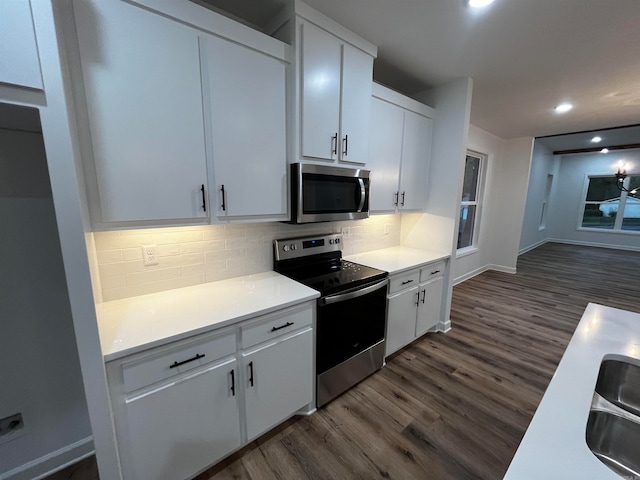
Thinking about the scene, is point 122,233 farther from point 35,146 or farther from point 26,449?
point 26,449

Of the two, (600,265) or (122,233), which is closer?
(122,233)

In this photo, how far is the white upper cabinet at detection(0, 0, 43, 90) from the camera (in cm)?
76

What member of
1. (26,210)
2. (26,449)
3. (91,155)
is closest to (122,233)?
(26,210)

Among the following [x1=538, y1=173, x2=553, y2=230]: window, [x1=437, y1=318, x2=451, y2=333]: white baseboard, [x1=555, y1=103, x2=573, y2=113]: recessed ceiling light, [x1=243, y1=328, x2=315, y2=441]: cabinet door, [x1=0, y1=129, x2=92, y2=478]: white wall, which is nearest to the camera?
[x1=0, y1=129, x2=92, y2=478]: white wall

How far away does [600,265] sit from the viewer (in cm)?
579

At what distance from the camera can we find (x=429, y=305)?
2.71 metres

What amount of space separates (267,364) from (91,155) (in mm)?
1349

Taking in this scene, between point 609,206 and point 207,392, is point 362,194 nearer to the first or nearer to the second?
point 207,392

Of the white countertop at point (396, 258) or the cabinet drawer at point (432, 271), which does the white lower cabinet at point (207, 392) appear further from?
the cabinet drawer at point (432, 271)

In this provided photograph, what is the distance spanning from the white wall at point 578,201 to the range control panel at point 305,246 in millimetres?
9064

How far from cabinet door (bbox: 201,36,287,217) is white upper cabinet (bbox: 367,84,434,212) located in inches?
37.6

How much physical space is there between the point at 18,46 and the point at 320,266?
74.9 inches

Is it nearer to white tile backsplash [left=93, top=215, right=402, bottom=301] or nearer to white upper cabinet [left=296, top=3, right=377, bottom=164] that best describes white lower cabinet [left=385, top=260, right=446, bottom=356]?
white tile backsplash [left=93, top=215, right=402, bottom=301]

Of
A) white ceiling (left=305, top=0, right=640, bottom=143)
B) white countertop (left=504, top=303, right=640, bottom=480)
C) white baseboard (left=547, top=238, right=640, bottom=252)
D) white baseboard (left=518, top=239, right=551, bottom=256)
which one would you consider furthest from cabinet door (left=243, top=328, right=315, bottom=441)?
white baseboard (left=547, top=238, right=640, bottom=252)
